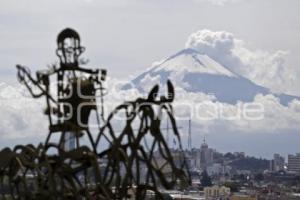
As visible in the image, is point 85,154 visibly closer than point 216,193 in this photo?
Yes

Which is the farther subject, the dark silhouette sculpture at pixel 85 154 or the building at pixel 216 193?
the building at pixel 216 193

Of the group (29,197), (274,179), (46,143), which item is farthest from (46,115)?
(274,179)

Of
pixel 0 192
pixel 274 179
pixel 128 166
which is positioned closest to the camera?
pixel 128 166

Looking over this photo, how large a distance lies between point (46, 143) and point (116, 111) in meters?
1.09

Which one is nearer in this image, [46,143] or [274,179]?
[46,143]

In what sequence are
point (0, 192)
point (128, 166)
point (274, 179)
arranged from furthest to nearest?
point (274, 179) < point (0, 192) < point (128, 166)

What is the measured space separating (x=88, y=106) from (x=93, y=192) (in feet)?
Result: 3.95

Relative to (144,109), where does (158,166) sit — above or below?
below

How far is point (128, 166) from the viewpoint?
39.1 ft

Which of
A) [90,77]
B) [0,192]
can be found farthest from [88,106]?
[0,192]

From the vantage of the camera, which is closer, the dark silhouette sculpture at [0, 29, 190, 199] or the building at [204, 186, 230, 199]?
the dark silhouette sculpture at [0, 29, 190, 199]

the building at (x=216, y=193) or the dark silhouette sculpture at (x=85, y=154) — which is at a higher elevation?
the dark silhouette sculpture at (x=85, y=154)

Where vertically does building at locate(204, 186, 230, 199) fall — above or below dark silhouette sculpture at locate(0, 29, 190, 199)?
below

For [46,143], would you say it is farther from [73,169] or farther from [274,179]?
[274,179]
